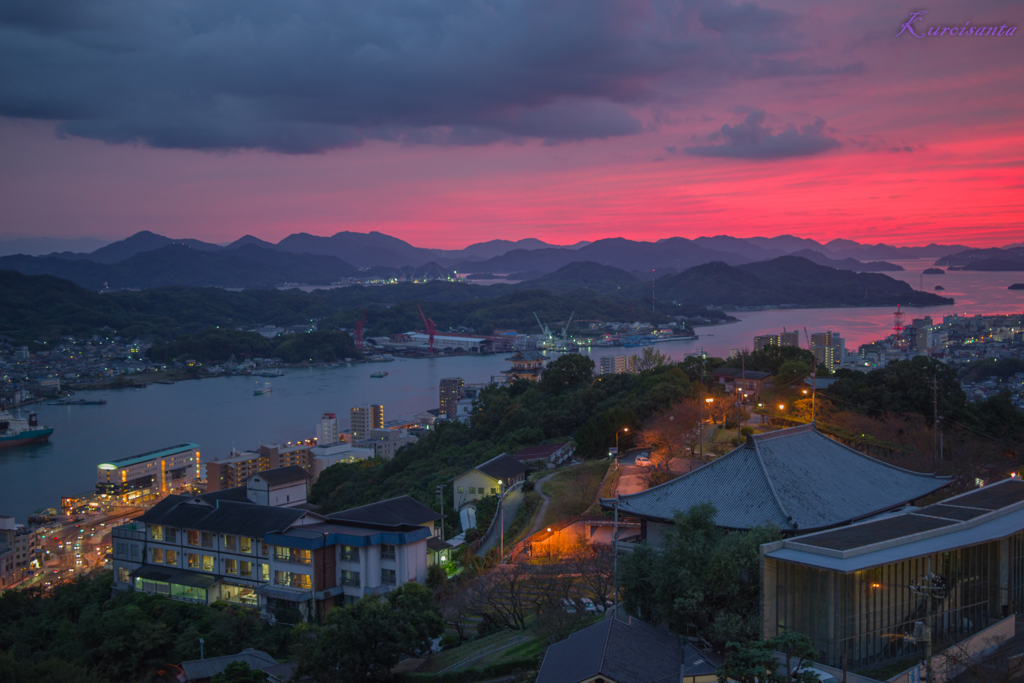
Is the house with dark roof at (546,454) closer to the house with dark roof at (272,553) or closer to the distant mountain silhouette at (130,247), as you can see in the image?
the house with dark roof at (272,553)

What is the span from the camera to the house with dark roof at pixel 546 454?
909cm

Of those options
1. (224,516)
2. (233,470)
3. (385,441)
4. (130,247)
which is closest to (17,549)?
→ (233,470)

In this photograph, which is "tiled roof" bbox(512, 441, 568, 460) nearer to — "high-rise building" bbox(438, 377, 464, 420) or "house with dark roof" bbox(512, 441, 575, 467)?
"house with dark roof" bbox(512, 441, 575, 467)

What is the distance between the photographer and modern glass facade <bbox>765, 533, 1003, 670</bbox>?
2967 mm

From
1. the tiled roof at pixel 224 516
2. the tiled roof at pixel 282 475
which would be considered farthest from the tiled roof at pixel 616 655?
the tiled roof at pixel 282 475

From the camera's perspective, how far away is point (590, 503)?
660 cm

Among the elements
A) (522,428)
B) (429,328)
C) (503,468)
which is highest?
(429,328)

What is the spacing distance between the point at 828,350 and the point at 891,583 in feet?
63.1

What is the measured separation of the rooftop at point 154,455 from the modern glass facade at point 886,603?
1708 centimetres

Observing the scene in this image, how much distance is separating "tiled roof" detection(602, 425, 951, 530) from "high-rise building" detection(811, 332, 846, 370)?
15.7m

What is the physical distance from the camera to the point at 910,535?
3107 millimetres

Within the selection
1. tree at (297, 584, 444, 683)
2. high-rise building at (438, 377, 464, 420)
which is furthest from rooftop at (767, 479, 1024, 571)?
high-rise building at (438, 377, 464, 420)

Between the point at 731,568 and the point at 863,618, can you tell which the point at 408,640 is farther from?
the point at 863,618

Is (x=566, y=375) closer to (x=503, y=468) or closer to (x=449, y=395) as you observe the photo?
(x=503, y=468)
